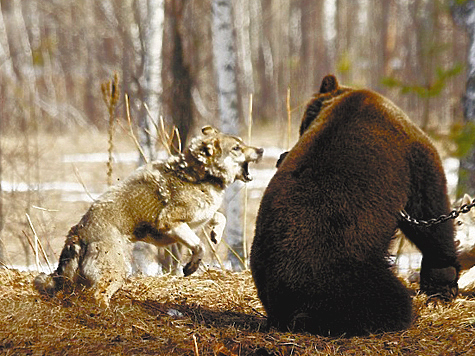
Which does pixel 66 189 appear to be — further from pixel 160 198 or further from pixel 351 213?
pixel 351 213

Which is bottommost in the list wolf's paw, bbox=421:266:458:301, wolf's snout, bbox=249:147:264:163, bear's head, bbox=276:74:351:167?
wolf's paw, bbox=421:266:458:301

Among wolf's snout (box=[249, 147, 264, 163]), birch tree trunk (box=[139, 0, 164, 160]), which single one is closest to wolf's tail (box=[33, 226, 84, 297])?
wolf's snout (box=[249, 147, 264, 163])

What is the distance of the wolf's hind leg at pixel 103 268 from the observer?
4812 mm

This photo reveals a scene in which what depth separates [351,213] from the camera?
13.8ft

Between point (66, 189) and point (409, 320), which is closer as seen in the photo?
point (409, 320)

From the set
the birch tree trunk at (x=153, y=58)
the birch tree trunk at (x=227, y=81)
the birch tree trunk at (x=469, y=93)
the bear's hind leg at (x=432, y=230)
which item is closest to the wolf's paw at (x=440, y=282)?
the bear's hind leg at (x=432, y=230)

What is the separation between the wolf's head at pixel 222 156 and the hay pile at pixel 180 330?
100 centimetres

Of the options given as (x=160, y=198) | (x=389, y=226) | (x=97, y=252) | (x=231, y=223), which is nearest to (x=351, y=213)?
(x=389, y=226)

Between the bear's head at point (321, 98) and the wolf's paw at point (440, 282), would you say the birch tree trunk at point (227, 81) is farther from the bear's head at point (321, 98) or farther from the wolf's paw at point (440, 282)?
the wolf's paw at point (440, 282)

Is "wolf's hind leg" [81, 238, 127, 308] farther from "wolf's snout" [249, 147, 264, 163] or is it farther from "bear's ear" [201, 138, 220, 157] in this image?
"wolf's snout" [249, 147, 264, 163]

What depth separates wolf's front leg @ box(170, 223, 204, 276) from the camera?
494cm

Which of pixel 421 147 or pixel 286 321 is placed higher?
pixel 421 147

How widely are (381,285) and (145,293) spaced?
2.02 metres

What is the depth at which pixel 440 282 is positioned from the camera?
500cm
